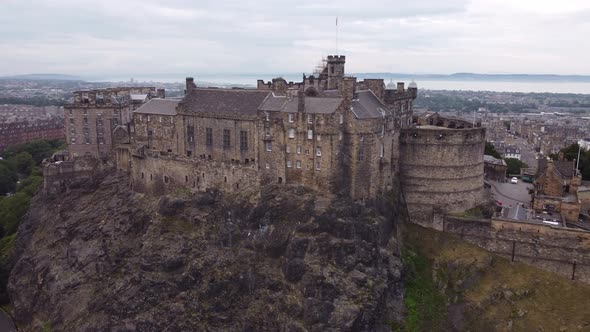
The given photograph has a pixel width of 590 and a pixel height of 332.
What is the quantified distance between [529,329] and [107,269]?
45199mm

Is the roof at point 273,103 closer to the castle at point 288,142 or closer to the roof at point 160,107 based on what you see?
the castle at point 288,142

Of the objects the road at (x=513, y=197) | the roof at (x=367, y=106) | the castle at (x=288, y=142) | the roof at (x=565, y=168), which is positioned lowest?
the road at (x=513, y=197)

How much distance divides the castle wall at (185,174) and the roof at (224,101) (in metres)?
6.73

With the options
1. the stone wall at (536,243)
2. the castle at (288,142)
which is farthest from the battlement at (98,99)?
the stone wall at (536,243)

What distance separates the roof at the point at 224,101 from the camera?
6103 cm

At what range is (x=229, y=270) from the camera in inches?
2092

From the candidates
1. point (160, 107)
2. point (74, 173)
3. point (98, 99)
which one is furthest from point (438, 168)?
point (74, 173)

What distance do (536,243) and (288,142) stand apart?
93.8 feet

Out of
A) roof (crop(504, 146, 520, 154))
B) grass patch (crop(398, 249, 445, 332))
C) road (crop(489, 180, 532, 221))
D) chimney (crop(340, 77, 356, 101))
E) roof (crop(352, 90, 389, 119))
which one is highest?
chimney (crop(340, 77, 356, 101))

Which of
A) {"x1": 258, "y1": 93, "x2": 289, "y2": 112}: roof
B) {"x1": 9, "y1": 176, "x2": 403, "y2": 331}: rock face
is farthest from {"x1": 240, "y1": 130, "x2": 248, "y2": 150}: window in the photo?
{"x1": 9, "y1": 176, "x2": 403, "y2": 331}: rock face

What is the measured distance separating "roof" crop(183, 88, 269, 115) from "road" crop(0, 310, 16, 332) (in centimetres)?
3595

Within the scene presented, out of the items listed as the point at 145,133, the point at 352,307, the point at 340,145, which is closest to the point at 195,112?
the point at 145,133

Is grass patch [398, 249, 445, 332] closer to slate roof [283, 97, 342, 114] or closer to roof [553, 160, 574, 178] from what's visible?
slate roof [283, 97, 342, 114]

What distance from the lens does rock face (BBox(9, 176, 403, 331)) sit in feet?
161
